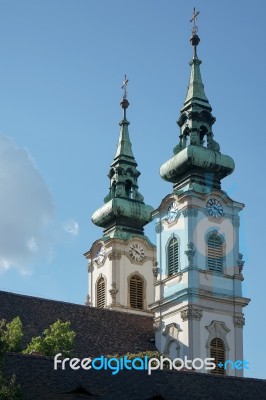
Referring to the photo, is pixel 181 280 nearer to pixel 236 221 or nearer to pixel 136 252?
pixel 236 221

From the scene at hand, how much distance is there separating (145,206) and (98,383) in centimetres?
3707

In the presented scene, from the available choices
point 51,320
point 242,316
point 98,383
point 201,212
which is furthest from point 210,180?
point 98,383

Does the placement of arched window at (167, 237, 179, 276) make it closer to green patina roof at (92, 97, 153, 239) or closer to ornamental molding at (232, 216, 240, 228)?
ornamental molding at (232, 216, 240, 228)

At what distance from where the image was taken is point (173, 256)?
6275cm

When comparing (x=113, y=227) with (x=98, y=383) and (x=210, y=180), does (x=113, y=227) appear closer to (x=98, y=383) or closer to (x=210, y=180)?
(x=210, y=180)

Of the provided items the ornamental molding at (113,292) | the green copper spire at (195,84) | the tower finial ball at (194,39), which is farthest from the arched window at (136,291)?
the tower finial ball at (194,39)

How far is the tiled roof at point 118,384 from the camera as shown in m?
34.7

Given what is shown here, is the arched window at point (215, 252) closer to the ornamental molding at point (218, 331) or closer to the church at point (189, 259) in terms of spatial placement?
the church at point (189, 259)

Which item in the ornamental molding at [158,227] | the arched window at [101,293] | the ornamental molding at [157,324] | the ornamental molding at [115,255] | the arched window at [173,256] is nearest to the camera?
the ornamental molding at [157,324]

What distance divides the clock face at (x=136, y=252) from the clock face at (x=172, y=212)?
21.2ft

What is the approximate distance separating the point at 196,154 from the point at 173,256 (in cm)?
605

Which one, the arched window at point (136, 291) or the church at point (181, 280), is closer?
the church at point (181, 280)

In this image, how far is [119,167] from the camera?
7350cm

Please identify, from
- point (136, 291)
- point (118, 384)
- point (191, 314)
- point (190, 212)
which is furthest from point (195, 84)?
point (118, 384)
